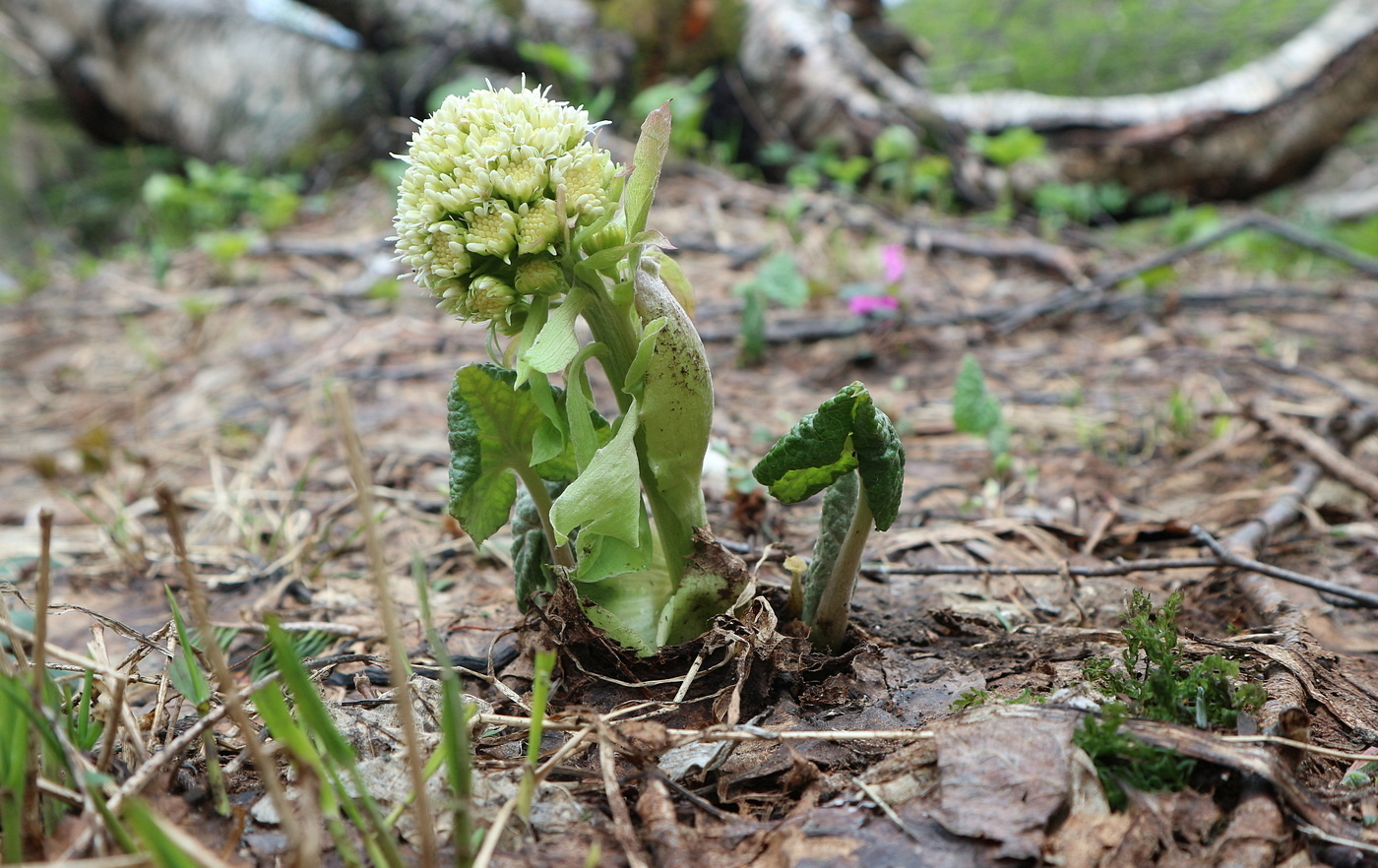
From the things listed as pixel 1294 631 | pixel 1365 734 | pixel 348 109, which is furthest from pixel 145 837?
pixel 348 109

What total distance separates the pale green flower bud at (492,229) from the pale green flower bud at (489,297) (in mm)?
40

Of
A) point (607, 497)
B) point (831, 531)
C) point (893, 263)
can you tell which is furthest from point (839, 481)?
point (893, 263)

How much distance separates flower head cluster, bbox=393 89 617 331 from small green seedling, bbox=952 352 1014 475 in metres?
1.41

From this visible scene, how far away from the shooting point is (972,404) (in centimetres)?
234

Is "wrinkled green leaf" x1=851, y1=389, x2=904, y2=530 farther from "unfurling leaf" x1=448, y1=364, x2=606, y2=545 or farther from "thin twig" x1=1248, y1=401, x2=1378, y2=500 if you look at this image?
"thin twig" x1=1248, y1=401, x2=1378, y2=500

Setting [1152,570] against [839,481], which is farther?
[1152,570]

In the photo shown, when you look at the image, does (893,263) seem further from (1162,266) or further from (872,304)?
(1162,266)

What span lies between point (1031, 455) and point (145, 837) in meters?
2.40

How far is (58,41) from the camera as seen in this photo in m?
7.12

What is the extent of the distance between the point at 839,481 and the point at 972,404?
3.51 ft

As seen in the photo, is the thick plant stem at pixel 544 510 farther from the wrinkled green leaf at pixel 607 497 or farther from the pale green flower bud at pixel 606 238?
the pale green flower bud at pixel 606 238

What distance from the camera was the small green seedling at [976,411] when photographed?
233 centimetres

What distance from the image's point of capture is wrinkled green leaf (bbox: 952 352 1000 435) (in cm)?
233

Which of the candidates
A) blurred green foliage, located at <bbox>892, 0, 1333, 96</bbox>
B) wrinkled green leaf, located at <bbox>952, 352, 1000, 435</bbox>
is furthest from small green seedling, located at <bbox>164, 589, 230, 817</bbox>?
blurred green foliage, located at <bbox>892, 0, 1333, 96</bbox>
